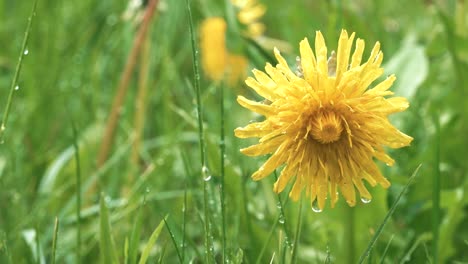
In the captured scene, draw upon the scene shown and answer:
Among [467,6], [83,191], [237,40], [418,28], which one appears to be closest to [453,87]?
[467,6]

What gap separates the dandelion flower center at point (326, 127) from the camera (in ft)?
3.36

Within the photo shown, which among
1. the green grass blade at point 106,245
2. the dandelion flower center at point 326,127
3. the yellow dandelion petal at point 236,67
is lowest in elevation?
the green grass blade at point 106,245

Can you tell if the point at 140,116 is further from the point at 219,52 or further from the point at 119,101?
the point at 219,52

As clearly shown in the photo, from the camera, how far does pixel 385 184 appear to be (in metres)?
1.09

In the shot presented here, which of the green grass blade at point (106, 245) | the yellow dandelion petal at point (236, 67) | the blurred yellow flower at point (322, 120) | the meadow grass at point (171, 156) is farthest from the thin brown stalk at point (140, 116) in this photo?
the blurred yellow flower at point (322, 120)

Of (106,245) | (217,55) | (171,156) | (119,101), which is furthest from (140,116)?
(217,55)

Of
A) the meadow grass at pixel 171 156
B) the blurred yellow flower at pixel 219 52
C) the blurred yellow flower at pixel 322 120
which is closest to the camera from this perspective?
the blurred yellow flower at pixel 322 120

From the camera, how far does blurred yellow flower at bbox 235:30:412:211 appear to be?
1.02m

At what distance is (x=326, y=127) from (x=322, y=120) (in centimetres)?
1

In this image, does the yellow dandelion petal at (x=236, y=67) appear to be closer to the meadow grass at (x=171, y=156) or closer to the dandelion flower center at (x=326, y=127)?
the meadow grass at (x=171, y=156)

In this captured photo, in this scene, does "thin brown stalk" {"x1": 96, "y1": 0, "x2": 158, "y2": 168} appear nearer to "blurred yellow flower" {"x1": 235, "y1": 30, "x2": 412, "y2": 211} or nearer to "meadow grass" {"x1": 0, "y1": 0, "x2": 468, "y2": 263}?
"meadow grass" {"x1": 0, "y1": 0, "x2": 468, "y2": 263}

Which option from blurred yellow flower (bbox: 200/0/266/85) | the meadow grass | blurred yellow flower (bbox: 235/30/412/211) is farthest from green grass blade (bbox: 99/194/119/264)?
blurred yellow flower (bbox: 200/0/266/85)

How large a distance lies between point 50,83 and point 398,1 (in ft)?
4.97

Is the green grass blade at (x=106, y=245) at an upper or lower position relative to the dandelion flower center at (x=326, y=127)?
lower
